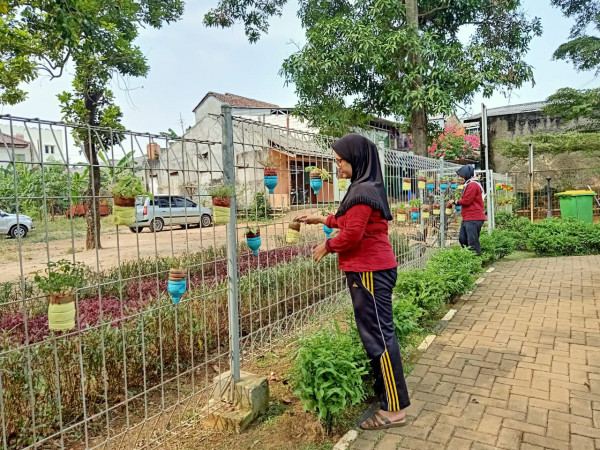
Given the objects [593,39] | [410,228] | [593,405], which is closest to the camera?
[593,405]

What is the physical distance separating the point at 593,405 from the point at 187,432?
2657 millimetres

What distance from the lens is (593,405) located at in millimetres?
2783

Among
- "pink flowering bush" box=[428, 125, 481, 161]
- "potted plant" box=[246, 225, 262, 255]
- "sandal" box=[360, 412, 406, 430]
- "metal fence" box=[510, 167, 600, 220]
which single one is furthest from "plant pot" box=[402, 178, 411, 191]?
"pink flowering bush" box=[428, 125, 481, 161]

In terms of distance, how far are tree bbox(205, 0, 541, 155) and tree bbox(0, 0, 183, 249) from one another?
3094mm

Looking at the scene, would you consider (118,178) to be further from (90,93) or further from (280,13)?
(280,13)

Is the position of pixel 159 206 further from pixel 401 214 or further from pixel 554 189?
pixel 554 189

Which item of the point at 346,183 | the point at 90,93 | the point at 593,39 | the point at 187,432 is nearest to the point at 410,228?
the point at 346,183

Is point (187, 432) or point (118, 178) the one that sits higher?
point (118, 178)

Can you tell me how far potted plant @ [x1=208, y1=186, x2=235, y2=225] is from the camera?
263 centimetres

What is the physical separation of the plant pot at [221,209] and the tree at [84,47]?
68cm

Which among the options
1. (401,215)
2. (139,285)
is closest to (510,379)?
(139,285)

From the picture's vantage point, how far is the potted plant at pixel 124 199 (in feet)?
6.81

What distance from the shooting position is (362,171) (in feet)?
8.32

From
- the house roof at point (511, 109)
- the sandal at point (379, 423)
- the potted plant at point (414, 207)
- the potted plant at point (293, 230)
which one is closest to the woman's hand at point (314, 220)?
the potted plant at point (293, 230)
